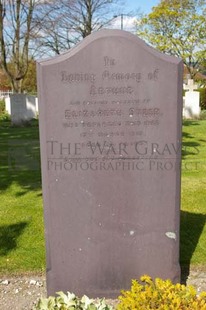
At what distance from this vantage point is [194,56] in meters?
36.9

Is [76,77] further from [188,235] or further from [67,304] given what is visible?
[188,235]

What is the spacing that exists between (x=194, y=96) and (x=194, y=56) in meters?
19.4

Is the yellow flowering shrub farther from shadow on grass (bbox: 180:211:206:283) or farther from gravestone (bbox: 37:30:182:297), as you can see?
shadow on grass (bbox: 180:211:206:283)

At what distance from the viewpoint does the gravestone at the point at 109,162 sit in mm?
3033

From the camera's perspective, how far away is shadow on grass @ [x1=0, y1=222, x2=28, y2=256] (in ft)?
14.3

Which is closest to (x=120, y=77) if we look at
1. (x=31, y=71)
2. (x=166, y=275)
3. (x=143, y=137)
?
(x=143, y=137)

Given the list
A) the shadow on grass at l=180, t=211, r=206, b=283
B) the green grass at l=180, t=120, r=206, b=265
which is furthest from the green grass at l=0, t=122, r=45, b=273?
the green grass at l=180, t=120, r=206, b=265

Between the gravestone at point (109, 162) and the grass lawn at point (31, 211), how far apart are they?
86 cm

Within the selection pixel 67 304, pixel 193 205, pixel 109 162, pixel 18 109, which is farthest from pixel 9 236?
pixel 18 109

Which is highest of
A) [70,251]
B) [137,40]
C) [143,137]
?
[137,40]

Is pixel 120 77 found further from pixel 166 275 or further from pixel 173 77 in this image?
pixel 166 275

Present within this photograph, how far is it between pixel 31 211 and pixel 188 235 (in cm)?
227

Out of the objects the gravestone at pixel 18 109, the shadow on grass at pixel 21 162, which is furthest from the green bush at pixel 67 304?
the gravestone at pixel 18 109

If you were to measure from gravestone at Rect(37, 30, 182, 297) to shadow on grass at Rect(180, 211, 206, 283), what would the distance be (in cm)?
67
